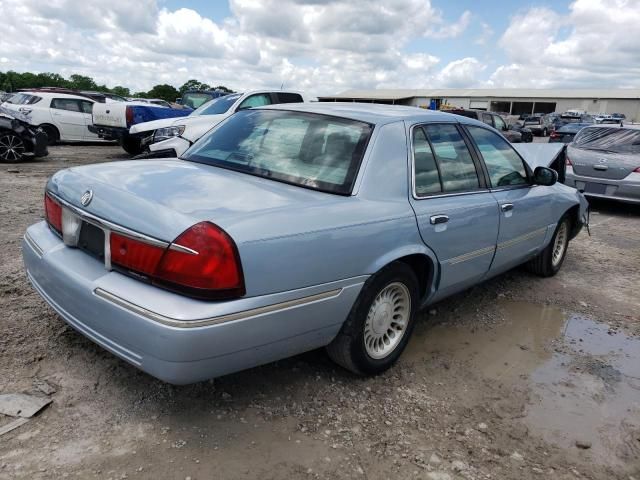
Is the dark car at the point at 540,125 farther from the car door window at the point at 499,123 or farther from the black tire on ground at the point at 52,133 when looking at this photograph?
the black tire on ground at the point at 52,133

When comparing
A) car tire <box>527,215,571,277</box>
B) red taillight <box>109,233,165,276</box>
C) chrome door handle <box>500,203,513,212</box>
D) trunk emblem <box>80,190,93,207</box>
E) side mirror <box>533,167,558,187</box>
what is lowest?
car tire <box>527,215,571,277</box>

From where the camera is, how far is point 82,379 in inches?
115

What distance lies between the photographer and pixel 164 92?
6178cm

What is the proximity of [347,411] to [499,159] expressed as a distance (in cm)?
243

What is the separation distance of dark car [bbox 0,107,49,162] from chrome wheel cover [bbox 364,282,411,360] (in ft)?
34.3

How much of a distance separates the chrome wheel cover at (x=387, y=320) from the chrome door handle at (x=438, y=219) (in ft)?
1.41

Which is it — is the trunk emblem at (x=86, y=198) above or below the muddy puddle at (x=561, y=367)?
above

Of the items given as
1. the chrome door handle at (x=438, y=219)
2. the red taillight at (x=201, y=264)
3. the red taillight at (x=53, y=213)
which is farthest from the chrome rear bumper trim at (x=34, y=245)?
the chrome door handle at (x=438, y=219)

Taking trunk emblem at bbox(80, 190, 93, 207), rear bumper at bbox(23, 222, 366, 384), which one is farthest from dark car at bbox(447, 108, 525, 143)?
trunk emblem at bbox(80, 190, 93, 207)

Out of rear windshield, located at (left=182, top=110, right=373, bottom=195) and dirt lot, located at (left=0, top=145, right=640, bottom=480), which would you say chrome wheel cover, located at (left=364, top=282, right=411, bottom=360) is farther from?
rear windshield, located at (left=182, top=110, right=373, bottom=195)

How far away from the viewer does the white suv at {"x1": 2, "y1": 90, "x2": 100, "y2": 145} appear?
14.5 metres

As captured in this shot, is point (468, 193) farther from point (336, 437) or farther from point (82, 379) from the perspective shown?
point (82, 379)

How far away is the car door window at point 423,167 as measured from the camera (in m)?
3.30

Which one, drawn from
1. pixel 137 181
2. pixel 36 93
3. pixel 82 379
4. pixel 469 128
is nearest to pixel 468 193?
pixel 469 128
